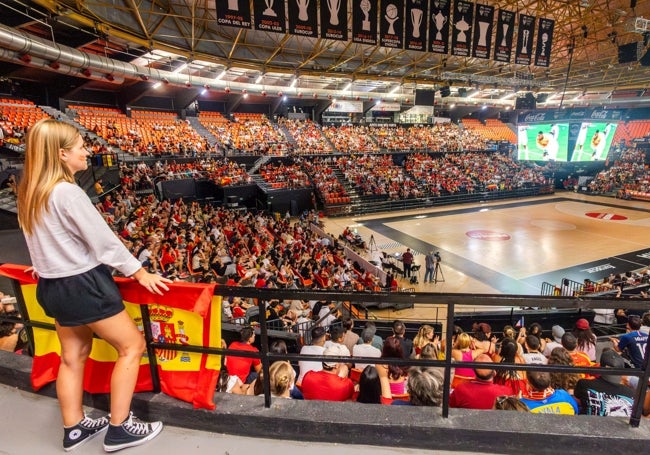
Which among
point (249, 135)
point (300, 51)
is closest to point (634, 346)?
point (300, 51)

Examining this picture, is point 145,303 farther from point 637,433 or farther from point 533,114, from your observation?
point 533,114

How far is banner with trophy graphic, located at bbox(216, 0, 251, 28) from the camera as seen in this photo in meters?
7.52

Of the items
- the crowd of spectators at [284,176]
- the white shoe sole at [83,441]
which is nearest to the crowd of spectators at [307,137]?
the crowd of spectators at [284,176]

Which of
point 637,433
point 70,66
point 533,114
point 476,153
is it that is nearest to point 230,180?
point 70,66

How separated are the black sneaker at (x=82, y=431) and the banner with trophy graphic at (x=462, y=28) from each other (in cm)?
1117

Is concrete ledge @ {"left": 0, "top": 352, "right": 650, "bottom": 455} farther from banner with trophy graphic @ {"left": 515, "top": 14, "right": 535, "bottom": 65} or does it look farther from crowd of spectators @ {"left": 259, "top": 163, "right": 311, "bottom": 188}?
crowd of spectators @ {"left": 259, "top": 163, "right": 311, "bottom": 188}

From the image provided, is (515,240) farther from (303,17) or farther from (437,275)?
(303,17)

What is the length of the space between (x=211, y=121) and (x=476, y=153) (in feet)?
84.0

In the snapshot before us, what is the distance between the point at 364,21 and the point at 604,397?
29.7 feet

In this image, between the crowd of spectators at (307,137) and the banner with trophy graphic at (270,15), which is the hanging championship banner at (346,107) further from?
the banner with trophy graphic at (270,15)

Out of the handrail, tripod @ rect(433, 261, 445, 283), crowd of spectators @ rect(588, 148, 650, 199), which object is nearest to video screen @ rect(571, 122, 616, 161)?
crowd of spectators @ rect(588, 148, 650, 199)

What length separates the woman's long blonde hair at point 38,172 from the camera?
1605mm

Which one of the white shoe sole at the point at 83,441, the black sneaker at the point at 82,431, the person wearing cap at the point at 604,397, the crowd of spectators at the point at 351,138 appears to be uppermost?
the crowd of spectators at the point at 351,138

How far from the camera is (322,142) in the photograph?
98.4 ft
